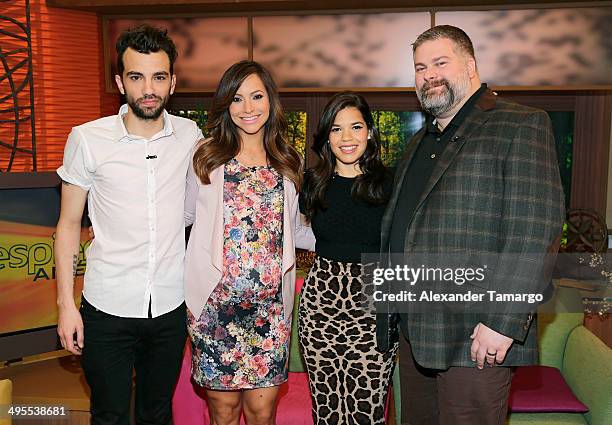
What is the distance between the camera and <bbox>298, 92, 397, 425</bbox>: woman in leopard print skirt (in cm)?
229

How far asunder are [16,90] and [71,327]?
73.6 inches

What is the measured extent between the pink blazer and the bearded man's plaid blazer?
1.55 ft

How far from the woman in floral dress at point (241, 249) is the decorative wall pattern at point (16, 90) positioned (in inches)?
65.4

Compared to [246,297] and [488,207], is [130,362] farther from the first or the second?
[488,207]

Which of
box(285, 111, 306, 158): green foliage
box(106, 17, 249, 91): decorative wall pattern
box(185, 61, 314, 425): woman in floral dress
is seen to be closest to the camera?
box(185, 61, 314, 425): woman in floral dress

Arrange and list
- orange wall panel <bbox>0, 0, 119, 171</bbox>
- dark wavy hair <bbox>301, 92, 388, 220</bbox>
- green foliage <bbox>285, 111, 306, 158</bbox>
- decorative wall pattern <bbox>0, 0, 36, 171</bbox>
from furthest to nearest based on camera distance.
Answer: green foliage <bbox>285, 111, 306, 158</bbox> → orange wall panel <bbox>0, 0, 119, 171</bbox> → decorative wall pattern <bbox>0, 0, 36, 171</bbox> → dark wavy hair <bbox>301, 92, 388, 220</bbox>

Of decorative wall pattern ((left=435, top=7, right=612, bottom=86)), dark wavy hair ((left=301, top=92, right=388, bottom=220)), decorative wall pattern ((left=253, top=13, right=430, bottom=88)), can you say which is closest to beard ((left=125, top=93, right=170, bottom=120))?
dark wavy hair ((left=301, top=92, right=388, bottom=220))

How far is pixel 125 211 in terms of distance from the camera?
7.02ft

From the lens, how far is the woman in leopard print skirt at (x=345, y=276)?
2291 millimetres

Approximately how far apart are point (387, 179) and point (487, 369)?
0.76 m

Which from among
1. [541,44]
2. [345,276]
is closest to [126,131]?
[345,276]

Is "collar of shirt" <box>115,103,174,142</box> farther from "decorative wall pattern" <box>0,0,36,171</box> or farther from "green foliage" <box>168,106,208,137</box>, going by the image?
"green foliage" <box>168,106,208,137</box>

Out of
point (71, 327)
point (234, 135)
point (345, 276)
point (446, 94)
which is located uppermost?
point (446, 94)

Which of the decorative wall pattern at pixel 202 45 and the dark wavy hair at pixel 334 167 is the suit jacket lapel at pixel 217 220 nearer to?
the dark wavy hair at pixel 334 167
